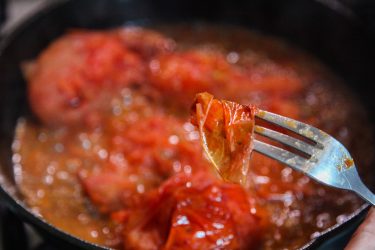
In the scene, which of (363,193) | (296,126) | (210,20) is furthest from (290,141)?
(210,20)

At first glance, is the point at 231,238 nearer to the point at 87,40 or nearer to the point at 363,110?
the point at 363,110

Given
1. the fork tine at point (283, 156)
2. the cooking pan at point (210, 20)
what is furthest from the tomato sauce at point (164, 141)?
the fork tine at point (283, 156)

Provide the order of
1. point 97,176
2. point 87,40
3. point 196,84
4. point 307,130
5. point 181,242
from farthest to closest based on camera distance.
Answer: point 87,40 < point 196,84 < point 97,176 < point 181,242 < point 307,130

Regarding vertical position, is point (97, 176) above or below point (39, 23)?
below

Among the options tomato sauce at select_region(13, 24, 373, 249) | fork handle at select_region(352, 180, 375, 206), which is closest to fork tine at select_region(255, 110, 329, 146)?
fork handle at select_region(352, 180, 375, 206)

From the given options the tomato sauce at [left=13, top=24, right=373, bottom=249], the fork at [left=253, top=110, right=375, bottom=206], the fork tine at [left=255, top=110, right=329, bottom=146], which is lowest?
the tomato sauce at [left=13, top=24, right=373, bottom=249]

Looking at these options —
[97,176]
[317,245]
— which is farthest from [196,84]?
[317,245]

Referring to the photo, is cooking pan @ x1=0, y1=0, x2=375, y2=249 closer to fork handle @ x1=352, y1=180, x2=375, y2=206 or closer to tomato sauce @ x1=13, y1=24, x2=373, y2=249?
tomato sauce @ x1=13, y1=24, x2=373, y2=249

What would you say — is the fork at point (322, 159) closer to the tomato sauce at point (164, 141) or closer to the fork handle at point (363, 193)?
the fork handle at point (363, 193)
